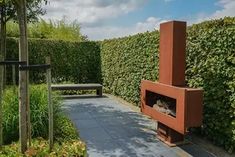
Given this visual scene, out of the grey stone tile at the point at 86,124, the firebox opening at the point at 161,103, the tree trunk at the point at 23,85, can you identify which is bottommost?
the grey stone tile at the point at 86,124

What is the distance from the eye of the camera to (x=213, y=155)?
5363 millimetres

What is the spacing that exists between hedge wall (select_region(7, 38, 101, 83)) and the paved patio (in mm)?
3799

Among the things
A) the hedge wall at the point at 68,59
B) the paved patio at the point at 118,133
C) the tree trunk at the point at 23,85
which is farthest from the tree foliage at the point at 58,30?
the tree trunk at the point at 23,85

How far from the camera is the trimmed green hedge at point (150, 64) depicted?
5.25 meters

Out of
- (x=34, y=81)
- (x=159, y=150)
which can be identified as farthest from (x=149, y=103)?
(x=34, y=81)

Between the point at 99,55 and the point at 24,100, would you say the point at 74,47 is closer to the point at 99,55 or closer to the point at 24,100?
the point at 99,55

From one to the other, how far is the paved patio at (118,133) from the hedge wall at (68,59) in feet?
12.5

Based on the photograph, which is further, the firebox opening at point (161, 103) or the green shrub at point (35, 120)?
the firebox opening at point (161, 103)

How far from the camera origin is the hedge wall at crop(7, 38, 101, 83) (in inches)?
526

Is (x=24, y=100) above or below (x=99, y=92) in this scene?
above

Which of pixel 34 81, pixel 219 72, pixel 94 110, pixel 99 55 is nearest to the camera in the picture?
pixel 219 72

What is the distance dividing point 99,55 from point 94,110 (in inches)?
212

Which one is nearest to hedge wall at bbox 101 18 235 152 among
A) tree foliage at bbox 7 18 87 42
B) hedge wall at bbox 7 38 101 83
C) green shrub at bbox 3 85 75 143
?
green shrub at bbox 3 85 75 143

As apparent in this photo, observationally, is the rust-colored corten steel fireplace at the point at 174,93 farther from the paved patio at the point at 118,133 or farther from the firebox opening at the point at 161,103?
the paved patio at the point at 118,133
